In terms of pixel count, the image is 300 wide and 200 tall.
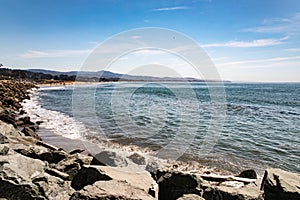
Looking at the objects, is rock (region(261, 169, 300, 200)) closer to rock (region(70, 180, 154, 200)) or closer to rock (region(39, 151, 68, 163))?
rock (region(70, 180, 154, 200))

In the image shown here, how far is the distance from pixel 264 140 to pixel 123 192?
1177cm

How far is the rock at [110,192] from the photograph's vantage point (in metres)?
3.72

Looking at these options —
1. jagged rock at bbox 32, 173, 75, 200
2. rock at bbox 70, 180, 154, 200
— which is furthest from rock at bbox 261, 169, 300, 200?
jagged rock at bbox 32, 173, 75, 200

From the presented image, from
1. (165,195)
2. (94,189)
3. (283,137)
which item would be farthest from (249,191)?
(283,137)

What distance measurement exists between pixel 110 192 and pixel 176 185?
1.91 m

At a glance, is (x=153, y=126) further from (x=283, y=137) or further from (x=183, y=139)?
(x=283, y=137)

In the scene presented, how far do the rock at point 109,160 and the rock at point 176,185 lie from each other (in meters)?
1.51

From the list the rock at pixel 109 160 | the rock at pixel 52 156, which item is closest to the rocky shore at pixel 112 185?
the rock at pixel 109 160

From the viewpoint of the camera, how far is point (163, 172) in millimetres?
5844

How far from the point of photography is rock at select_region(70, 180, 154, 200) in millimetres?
3723

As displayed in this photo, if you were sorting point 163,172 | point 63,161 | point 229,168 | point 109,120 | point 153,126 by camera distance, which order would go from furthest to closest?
point 109,120, point 153,126, point 229,168, point 63,161, point 163,172

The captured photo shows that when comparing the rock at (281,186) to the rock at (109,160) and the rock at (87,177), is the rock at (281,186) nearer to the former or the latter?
the rock at (87,177)

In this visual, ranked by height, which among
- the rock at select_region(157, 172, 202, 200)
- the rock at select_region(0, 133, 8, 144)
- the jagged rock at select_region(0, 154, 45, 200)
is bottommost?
the rock at select_region(157, 172, 202, 200)

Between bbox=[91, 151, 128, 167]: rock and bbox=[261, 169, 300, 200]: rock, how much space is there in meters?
3.30
